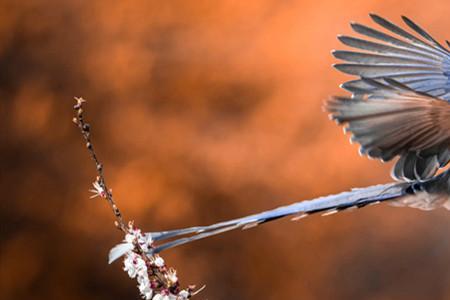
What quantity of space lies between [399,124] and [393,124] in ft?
0.04

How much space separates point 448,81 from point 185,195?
678 millimetres

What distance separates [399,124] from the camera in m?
1.08

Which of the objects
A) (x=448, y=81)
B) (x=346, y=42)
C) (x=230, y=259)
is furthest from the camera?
(x=230, y=259)

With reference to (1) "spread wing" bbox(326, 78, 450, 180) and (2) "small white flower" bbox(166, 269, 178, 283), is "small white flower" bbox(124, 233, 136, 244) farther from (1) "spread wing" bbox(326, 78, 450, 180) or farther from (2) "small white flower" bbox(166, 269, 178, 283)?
(1) "spread wing" bbox(326, 78, 450, 180)

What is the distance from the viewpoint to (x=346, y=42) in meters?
1.35

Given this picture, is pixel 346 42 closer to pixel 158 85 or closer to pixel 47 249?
pixel 158 85

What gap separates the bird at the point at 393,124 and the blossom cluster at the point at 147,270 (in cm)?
1

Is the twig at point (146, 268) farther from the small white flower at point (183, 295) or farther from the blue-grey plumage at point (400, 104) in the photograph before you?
the blue-grey plumage at point (400, 104)

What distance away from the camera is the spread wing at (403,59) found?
1.38 meters

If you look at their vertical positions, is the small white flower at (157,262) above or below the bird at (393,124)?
below

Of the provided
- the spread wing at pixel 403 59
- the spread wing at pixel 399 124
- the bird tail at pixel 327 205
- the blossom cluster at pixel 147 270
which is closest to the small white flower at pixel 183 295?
the blossom cluster at pixel 147 270

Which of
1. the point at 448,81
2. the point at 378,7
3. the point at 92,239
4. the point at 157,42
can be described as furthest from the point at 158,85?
the point at 448,81

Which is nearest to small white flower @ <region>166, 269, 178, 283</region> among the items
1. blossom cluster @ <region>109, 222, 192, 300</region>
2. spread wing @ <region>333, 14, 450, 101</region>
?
blossom cluster @ <region>109, 222, 192, 300</region>

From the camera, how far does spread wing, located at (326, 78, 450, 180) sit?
3.38 feet
